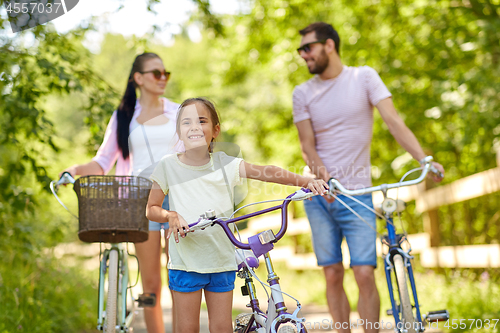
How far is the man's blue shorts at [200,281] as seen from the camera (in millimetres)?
2785

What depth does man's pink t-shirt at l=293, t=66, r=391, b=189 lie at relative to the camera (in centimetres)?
384

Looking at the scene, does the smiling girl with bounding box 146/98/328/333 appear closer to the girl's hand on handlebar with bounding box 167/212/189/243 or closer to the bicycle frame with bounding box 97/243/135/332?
the girl's hand on handlebar with bounding box 167/212/189/243

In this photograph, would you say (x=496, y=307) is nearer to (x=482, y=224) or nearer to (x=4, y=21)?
(x=482, y=224)

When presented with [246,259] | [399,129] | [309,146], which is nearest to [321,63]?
[309,146]

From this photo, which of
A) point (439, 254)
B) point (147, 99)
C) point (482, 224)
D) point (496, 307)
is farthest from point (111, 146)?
point (482, 224)

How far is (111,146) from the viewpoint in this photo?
155 inches

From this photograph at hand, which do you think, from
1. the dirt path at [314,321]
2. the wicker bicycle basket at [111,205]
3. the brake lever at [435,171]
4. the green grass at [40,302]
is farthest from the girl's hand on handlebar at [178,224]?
the green grass at [40,302]

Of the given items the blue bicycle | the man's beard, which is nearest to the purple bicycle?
the blue bicycle

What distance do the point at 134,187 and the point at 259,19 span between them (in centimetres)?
715

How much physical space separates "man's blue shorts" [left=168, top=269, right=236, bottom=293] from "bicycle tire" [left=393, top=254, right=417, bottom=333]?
102 centimetres

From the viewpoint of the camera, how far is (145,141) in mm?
3791

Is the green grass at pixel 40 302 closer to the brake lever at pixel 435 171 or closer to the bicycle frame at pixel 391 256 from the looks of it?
the bicycle frame at pixel 391 256

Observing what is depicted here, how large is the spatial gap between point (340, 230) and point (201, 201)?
145 cm

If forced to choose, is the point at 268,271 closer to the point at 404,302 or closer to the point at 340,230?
the point at 404,302
